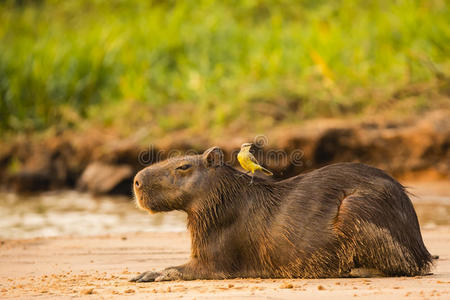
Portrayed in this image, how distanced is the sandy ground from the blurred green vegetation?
16.6 feet

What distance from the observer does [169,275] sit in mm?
4109

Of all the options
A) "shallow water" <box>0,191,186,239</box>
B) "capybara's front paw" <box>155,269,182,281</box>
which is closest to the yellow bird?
"capybara's front paw" <box>155,269,182,281</box>

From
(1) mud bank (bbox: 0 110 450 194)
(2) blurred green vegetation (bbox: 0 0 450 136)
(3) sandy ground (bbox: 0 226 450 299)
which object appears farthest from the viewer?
(2) blurred green vegetation (bbox: 0 0 450 136)

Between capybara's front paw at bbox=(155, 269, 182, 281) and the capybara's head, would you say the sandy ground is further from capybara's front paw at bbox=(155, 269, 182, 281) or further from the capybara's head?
the capybara's head

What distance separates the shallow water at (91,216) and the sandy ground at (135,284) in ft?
4.29

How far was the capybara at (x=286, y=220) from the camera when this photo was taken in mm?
4043

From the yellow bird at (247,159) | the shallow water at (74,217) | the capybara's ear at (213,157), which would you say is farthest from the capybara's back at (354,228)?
the shallow water at (74,217)

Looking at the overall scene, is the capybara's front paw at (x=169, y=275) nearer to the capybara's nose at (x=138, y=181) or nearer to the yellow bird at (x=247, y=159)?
the capybara's nose at (x=138, y=181)

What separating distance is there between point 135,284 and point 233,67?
29.4 ft

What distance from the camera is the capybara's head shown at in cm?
423

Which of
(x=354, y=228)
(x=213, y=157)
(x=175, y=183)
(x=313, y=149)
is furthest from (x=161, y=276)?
(x=313, y=149)

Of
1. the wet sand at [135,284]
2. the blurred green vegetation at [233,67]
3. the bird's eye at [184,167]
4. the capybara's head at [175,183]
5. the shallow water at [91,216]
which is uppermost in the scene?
the blurred green vegetation at [233,67]

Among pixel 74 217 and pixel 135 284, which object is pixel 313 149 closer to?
pixel 74 217

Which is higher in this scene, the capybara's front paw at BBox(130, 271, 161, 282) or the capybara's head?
the capybara's head
